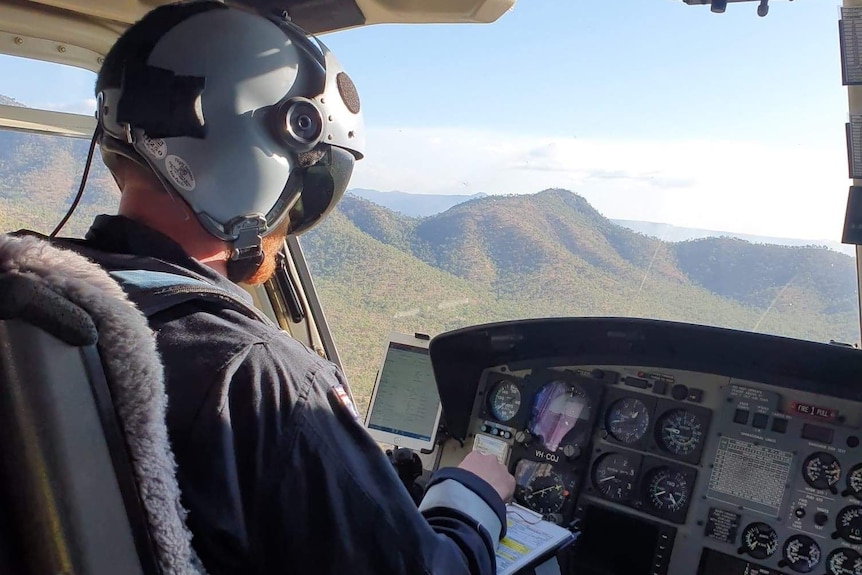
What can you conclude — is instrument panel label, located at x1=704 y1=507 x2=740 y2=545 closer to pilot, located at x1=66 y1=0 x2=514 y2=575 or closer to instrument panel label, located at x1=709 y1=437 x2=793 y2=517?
instrument panel label, located at x1=709 y1=437 x2=793 y2=517

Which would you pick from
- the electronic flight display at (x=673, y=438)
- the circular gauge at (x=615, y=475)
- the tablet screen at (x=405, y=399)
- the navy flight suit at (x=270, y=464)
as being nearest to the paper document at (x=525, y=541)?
the electronic flight display at (x=673, y=438)

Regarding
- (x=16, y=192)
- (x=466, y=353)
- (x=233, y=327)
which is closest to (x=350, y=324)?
(x=466, y=353)

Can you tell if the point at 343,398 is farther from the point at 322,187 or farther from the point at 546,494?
the point at 546,494

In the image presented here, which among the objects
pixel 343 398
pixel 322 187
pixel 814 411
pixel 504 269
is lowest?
pixel 343 398

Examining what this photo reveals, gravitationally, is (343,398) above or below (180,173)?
below

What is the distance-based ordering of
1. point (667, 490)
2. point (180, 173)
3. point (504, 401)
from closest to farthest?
point (180, 173) → point (667, 490) → point (504, 401)

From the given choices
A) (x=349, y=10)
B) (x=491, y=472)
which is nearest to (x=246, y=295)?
(x=491, y=472)

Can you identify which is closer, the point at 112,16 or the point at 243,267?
the point at 243,267

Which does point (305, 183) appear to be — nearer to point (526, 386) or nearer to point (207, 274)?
point (207, 274)
